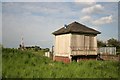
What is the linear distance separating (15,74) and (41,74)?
5.24 ft

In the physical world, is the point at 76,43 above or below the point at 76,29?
below

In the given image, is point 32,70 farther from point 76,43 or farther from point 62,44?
point 62,44

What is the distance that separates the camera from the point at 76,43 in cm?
2802

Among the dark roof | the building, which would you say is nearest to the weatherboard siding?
the building

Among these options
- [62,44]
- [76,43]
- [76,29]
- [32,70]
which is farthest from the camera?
[62,44]

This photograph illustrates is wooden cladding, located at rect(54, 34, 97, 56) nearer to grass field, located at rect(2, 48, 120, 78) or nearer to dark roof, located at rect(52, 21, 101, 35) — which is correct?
dark roof, located at rect(52, 21, 101, 35)

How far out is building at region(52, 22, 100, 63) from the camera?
2720 centimetres

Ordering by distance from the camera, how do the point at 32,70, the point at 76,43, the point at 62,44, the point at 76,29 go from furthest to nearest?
1. the point at 62,44
2. the point at 76,29
3. the point at 76,43
4. the point at 32,70

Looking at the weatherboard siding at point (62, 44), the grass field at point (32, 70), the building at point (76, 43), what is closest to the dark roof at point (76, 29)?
the building at point (76, 43)

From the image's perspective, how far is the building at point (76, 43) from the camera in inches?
1071

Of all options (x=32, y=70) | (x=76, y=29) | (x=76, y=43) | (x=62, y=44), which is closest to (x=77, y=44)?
(x=76, y=43)

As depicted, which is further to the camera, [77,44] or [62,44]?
[62,44]

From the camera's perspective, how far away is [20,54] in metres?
19.3

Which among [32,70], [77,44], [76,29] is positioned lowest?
[32,70]
